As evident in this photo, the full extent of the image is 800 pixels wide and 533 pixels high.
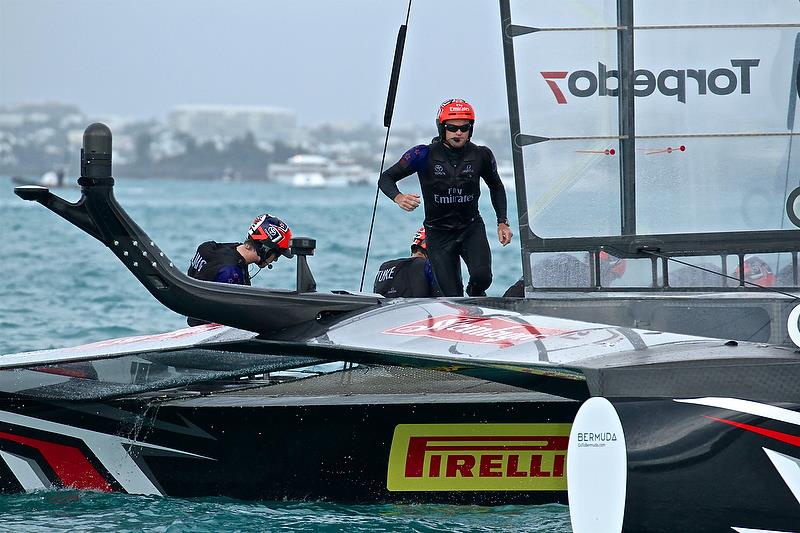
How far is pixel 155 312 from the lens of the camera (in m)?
11.9

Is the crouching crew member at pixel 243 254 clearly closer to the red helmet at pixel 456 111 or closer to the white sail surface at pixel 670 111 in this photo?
the red helmet at pixel 456 111

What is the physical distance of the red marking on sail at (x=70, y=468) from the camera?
209 inches

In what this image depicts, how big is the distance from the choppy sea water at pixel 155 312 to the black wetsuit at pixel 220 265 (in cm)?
121

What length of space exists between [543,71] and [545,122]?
19 cm

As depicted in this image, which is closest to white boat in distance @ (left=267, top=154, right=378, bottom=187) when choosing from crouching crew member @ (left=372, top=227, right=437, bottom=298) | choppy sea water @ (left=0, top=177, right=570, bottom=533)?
choppy sea water @ (left=0, top=177, right=570, bottom=533)

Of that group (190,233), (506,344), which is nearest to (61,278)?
(190,233)

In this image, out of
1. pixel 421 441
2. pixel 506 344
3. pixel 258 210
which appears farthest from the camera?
pixel 258 210

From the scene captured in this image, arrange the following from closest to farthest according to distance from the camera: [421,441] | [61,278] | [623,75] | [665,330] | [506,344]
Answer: [506,344] → [665,330] → [623,75] → [421,441] → [61,278]

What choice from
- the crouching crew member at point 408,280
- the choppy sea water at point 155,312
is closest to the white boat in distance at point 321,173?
the choppy sea water at point 155,312

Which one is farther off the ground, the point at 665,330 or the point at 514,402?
the point at 665,330

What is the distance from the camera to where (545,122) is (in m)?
4.87

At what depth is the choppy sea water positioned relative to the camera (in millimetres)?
4828

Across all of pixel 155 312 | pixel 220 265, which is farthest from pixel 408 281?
pixel 155 312

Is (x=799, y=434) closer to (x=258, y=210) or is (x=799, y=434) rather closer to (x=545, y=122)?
(x=545, y=122)
